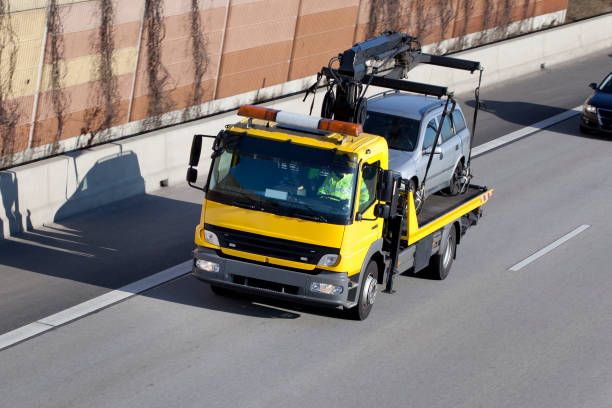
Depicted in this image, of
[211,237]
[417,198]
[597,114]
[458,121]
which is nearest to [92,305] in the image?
[211,237]

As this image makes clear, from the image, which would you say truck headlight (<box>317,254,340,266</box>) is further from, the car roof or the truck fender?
the car roof

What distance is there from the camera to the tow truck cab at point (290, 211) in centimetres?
1195

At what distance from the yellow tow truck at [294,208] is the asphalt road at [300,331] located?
0.67 metres

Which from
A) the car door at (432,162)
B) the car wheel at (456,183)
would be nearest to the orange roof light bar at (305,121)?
the car door at (432,162)

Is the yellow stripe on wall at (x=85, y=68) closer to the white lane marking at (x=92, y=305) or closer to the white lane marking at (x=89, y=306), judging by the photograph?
the white lane marking at (x=89, y=306)

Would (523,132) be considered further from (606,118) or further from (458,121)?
(458,121)

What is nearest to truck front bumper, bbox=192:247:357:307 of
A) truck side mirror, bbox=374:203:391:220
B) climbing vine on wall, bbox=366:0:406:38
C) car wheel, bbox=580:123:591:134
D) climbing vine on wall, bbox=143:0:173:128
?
truck side mirror, bbox=374:203:391:220

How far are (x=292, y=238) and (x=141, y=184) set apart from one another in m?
6.65

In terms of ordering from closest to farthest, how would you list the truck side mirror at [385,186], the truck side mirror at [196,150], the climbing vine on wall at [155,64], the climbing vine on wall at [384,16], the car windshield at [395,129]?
1. the truck side mirror at [196,150]
2. the truck side mirror at [385,186]
3. the car windshield at [395,129]
4. the climbing vine on wall at [155,64]
5. the climbing vine on wall at [384,16]

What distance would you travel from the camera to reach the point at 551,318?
43.6 feet

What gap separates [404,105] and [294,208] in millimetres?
4472

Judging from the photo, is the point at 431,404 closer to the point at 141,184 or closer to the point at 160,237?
the point at 160,237

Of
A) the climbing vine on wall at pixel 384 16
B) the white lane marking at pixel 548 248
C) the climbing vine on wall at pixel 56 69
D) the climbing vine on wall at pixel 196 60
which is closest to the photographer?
the white lane marking at pixel 548 248

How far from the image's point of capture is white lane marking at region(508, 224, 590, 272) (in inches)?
606
